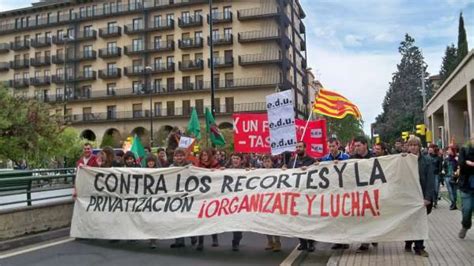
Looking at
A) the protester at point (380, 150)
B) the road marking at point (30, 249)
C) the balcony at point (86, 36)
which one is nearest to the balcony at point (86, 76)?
the balcony at point (86, 36)

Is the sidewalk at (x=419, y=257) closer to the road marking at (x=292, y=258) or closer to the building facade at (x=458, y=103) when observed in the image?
the road marking at (x=292, y=258)

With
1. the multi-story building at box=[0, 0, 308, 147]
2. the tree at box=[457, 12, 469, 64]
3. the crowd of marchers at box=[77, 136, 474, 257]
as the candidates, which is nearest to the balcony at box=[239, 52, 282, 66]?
the multi-story building at box=[0, 0, 308, 147]

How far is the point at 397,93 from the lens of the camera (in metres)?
78.3

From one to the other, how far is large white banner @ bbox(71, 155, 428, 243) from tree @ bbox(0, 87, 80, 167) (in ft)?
54.9

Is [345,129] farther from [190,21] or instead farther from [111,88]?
[111,88]

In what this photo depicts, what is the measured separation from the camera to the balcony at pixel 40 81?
244ft

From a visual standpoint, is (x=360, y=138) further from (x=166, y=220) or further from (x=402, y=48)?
(x=402, y=48)

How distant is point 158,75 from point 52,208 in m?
58.8

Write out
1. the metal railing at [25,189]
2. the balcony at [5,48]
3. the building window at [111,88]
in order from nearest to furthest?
the metal railing at [25,189]
the building window at [111,88]
the balcony at [5,48]

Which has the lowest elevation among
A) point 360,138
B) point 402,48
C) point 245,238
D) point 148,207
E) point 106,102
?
point 245,238

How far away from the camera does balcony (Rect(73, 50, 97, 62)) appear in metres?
71.8

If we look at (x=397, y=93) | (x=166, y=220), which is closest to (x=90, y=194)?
(x=166, y=220)

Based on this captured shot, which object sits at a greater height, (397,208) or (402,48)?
(402,48)

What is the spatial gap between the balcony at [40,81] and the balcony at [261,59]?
2976 centimetres
